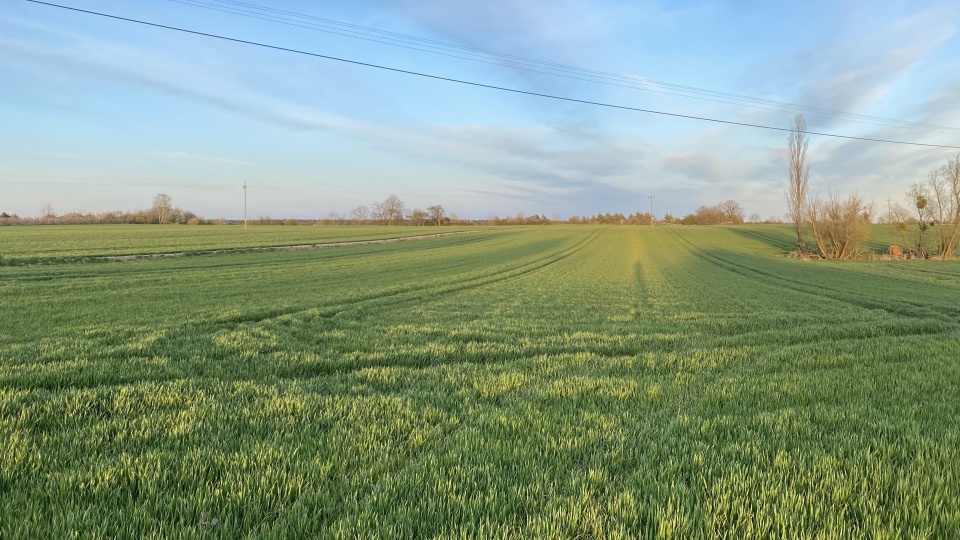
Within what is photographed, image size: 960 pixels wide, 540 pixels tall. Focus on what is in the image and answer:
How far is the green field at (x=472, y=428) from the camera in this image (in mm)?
3283

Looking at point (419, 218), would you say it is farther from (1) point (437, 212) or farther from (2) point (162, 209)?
(2) point (162, 209)

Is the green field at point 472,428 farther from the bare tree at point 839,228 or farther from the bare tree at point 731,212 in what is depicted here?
the bare tree at point 731,212

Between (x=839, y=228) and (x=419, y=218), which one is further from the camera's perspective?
(x=419, y=218)

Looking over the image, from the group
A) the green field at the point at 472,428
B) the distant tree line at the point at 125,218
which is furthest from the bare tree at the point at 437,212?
the green field at the point at 472,428

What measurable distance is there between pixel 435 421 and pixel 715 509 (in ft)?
9.53

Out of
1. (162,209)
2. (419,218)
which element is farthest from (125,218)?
(419,218)

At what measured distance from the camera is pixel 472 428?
4969 mm

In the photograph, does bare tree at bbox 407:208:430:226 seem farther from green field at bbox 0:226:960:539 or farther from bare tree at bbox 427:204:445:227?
green field at bbox 0:226:960:539

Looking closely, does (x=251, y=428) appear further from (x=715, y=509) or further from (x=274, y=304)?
(x=274, y=304)

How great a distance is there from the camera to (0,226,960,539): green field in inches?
129

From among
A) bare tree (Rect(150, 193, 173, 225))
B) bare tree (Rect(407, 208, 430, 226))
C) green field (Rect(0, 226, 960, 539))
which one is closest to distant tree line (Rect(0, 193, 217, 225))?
bare tree (Rect(150, 193, 173, 225))

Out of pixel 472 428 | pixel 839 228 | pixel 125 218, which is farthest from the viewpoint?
pixel 125 218

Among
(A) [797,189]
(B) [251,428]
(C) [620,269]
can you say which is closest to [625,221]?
(A) [797,189]

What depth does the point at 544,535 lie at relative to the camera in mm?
3072
